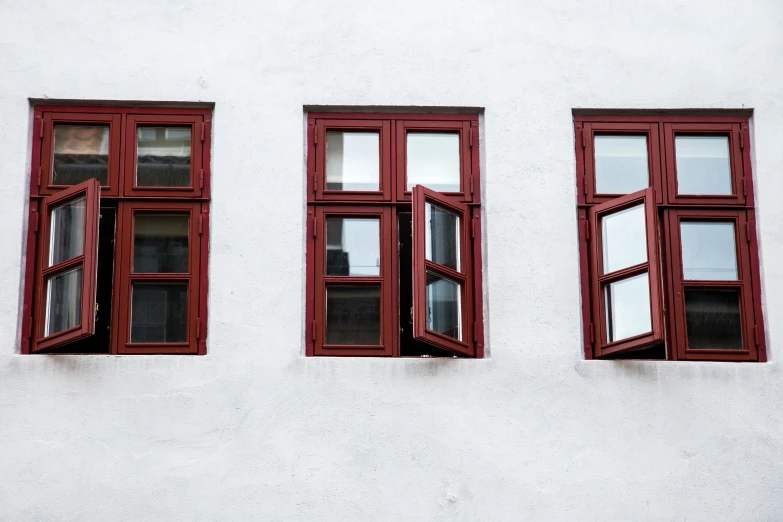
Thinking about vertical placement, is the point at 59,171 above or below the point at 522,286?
above

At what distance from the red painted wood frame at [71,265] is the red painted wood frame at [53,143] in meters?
0.18

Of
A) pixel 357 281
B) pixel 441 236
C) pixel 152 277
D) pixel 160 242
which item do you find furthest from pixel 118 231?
pixel 441 236

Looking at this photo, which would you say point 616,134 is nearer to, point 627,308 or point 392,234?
point 627,308

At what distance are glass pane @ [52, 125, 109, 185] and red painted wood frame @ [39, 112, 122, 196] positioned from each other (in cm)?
3

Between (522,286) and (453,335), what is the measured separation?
1.96ft

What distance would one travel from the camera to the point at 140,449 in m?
8.43

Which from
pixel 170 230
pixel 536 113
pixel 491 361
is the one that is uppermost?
pixel 536 113

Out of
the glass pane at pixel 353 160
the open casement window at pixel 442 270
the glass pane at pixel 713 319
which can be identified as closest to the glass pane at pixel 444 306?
the open casement window at pixel 442 270

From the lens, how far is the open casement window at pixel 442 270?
8570 millimetres

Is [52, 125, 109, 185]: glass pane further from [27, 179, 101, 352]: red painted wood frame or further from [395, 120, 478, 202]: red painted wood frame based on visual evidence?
[395, 120, 478, 202]: red painted wood frame

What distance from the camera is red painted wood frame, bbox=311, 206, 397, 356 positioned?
8773 millimetres

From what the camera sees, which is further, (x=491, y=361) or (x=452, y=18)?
(x=452, y=18)

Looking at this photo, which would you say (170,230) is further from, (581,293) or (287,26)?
(581,293)

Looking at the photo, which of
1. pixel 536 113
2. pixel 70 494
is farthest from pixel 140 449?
pixel 536 113
